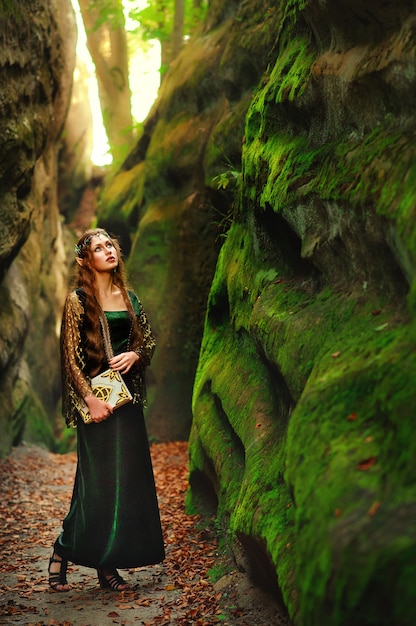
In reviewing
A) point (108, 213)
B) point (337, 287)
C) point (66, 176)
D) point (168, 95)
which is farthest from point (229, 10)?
point (337, 287)

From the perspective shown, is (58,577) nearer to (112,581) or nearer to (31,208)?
(112,581)

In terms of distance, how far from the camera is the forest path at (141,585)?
4.88 meters

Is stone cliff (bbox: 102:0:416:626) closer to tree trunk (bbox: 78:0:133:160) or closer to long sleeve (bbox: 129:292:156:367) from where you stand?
long sleeve (bbox: 129:292:156:367)

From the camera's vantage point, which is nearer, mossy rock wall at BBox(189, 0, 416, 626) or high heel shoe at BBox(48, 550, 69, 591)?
mossy rock wall at BBox(189, 0, 416, 626)

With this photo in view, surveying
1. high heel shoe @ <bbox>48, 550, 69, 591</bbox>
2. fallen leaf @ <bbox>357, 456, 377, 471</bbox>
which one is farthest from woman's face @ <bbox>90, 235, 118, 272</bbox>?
fallen leaf @ <bbox>357, 456, 377, 471</bbox>

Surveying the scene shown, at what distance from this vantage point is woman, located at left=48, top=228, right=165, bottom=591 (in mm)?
5500

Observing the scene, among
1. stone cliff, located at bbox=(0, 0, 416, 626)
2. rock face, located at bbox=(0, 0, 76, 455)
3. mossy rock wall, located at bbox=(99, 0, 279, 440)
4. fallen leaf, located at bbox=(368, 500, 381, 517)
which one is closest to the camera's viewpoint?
fallen leaf, located at bbox=(368, 500, 381, 517)

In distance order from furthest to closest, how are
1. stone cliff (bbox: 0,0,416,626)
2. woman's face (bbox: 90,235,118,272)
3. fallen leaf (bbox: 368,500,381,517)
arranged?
woman's face (bbox: 90,235,118,272) → stone cliff (bbox: 0,0,416,626) → fallen leaf (bbox: 368,500,381,517)

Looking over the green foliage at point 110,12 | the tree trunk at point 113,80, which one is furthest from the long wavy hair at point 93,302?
the tree trunk at point 113,80

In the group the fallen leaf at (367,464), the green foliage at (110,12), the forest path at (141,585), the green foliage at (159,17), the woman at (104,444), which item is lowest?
the forest path at (141,585)

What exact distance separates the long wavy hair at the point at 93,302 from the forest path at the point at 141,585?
1733 mm

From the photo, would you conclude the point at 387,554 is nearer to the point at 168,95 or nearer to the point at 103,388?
the point at 103,388

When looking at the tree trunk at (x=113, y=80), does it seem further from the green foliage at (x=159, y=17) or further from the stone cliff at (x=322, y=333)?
the stone cliff at (x=322, y=333)

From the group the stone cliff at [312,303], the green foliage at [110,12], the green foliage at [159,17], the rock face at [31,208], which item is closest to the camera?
the stone cliff at [312,303]
